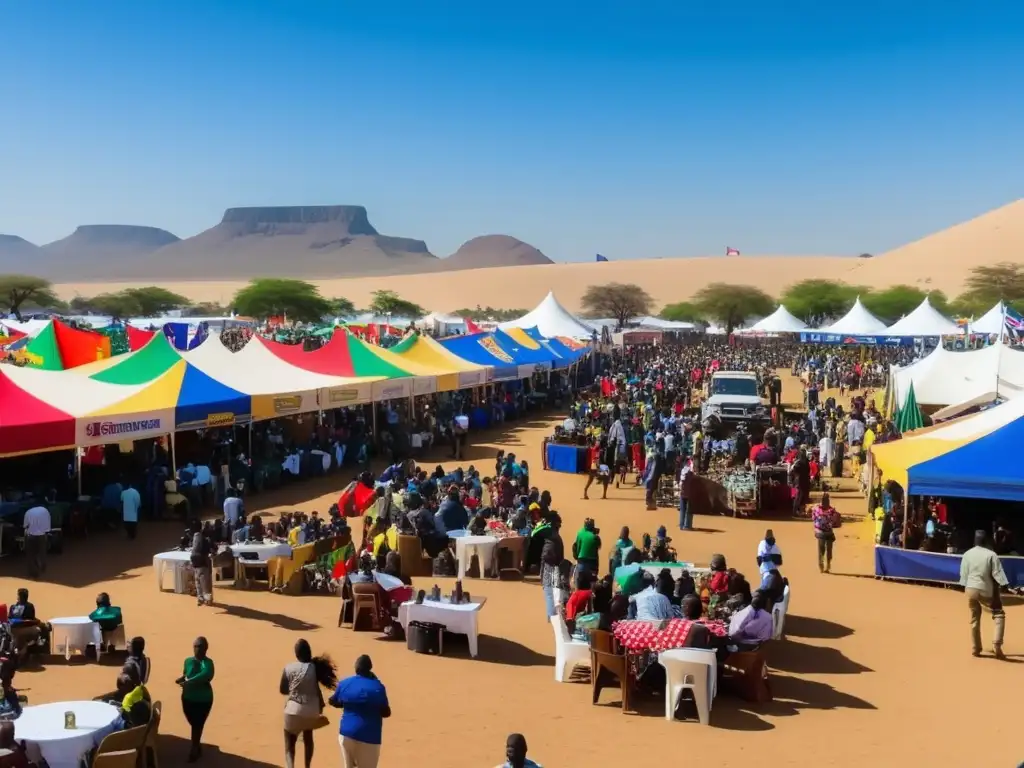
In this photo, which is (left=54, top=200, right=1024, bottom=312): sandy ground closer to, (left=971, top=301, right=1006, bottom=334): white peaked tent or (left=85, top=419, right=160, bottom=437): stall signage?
(left=971, top=301, right=1006, bottom=334): white peaked tent

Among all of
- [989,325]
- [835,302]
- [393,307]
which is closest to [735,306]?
[835,302]

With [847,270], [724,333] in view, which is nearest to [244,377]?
[724,333]

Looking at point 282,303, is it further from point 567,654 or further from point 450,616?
point 567,654

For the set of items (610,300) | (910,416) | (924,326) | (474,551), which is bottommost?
(474,551)

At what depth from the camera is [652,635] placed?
8008mm

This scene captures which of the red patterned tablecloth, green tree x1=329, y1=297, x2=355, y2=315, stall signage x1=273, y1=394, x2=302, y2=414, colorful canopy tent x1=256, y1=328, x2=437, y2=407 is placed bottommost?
the red patterned tablecloth

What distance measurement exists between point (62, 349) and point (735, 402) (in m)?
15.9

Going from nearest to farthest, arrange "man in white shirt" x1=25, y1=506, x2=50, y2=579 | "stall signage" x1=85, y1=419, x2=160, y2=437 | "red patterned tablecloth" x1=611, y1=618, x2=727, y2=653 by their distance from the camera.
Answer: "red patterned tablecloth" x1=611, y1=618, x2=727, y2=653
"man in white shirt" x1=25, y1=506, x2=50, y2=579
"stall signage" x1=85, y1=419, x2=160, y2=437

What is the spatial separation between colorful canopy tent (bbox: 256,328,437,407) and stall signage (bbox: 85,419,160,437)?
6.01 m

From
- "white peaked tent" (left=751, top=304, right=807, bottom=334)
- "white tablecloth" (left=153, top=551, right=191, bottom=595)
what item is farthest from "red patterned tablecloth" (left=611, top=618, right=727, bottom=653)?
"white peaked tent" (left=751, top=304, right=807, bottom=334)

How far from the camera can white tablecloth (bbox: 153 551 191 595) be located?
36.4ft

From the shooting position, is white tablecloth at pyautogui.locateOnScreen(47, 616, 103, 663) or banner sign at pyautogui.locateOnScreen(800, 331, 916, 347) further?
banner sign at pyautogui.locateOnScreen(800, 331, 916, 347)

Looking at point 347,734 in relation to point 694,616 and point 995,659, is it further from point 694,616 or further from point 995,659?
point 995,659

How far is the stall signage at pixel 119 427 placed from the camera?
13.9 meters
